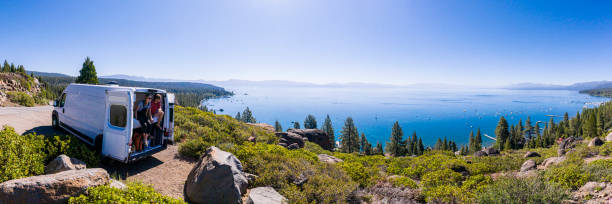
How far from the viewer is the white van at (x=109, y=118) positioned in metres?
6.68

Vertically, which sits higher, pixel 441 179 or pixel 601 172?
pixel 601 172

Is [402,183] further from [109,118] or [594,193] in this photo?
[109,118]

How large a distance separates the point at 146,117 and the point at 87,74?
42.6m

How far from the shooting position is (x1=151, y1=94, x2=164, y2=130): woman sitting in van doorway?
314 inches

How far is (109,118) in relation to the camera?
7.00m

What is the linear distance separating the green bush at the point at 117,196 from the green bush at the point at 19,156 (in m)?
2.38

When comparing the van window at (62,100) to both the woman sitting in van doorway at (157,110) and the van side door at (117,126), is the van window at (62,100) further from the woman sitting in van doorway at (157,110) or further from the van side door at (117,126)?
the woman sitting in van doorway at (157,110)

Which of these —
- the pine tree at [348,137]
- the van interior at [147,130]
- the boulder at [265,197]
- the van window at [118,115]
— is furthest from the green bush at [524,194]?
the pine tree at [348,137]

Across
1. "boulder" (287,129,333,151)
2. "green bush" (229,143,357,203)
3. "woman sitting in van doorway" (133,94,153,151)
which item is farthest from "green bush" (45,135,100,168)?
"boulder" (287,129,333,151)

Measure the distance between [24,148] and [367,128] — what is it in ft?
394

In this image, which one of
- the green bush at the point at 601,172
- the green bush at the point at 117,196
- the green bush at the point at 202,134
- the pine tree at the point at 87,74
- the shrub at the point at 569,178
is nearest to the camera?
the green bush at the point at 117,196

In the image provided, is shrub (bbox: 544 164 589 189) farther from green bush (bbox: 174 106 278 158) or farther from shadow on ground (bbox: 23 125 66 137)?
shadow on ground (bbox: 23 125 66 137)

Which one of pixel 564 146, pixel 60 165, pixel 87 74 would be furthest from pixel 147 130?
pixel 87 74

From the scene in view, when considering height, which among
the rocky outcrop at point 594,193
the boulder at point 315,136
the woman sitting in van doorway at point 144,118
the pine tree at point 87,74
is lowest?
the boulder at point 315,136
